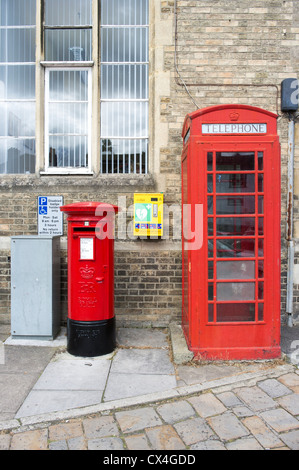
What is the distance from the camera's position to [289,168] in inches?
231

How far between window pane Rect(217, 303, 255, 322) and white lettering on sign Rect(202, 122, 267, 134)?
6.79ft

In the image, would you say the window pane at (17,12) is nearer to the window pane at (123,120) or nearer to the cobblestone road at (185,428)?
the window pane at (123,120)

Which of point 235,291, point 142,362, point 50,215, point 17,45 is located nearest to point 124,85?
point 17,45

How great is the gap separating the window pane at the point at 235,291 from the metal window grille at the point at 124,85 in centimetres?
255

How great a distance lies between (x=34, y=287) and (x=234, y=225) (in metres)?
2.90

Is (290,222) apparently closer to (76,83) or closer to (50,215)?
(50,215)

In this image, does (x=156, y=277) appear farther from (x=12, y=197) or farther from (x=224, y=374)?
(x=12, y=197)

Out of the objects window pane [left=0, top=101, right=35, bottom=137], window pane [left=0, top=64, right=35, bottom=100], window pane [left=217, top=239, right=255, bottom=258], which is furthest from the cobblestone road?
window pane [left=0, top=64, right=35, bottom=100]

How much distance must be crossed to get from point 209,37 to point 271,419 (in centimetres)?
535

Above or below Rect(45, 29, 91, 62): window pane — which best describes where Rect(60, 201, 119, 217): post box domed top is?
below

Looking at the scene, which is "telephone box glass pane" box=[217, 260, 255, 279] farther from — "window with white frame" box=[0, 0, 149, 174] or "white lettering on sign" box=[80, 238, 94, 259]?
"window with white frame" box=[0, 0, 149, 174]

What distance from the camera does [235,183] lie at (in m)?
4.45

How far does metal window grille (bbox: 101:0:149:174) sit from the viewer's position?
617cm
